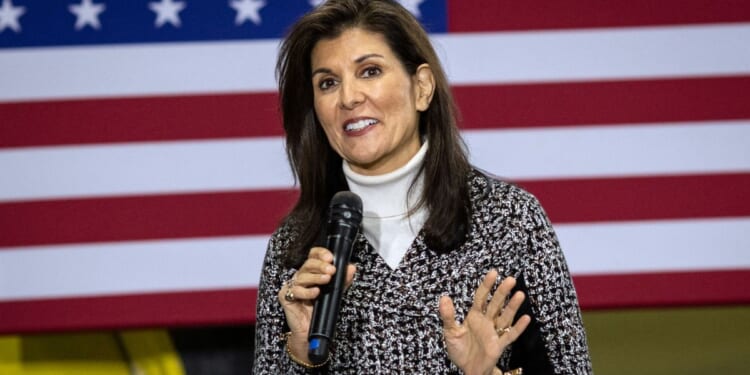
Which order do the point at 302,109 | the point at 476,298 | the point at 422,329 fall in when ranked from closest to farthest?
the point at 476,298
the point at 422,329
the point at 302,109

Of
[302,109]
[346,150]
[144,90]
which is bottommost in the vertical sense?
[346,150]

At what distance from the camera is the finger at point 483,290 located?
3.67 ft

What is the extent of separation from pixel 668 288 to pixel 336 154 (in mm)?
881

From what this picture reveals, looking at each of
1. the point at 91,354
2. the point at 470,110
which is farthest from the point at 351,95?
the point at 91,354

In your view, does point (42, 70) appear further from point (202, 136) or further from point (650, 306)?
point (650, 306)

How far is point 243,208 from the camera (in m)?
2.01

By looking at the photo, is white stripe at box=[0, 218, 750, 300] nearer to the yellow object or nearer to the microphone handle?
the yellow object

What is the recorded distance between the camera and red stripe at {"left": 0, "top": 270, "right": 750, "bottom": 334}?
1.98 meters

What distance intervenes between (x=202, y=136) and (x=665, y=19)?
3.17ft

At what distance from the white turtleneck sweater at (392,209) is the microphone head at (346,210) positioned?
7.8 inches

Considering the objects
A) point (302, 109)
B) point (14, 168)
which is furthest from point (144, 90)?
point (302, 109)

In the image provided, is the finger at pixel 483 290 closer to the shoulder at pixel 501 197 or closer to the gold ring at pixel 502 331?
the gold ring at pixel 502 331

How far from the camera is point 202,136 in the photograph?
202cm

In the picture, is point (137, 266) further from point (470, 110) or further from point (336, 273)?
point (336, 273)
